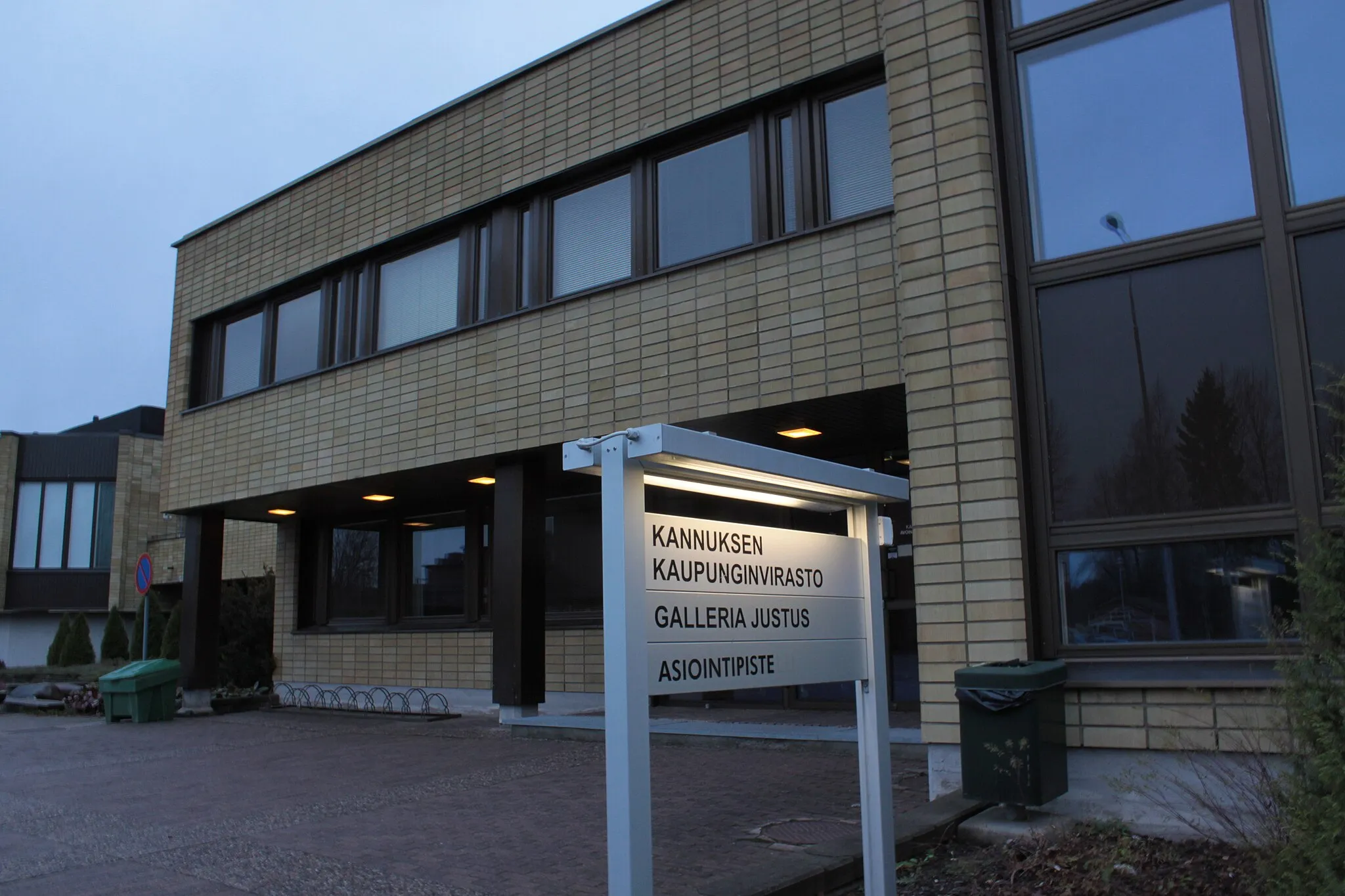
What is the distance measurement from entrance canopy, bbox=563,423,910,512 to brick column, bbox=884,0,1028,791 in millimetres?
1538

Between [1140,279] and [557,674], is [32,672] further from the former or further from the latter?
[1140,279]

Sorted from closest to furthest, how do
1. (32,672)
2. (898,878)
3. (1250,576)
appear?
(898,878) < (1250,576) < (32,672)

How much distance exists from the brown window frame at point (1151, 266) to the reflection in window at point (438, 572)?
36.2 ft

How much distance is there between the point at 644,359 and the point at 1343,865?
8602mm

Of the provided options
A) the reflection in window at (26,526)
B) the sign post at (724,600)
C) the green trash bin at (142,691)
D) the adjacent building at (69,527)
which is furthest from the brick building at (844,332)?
the reflection in window at (26,526)

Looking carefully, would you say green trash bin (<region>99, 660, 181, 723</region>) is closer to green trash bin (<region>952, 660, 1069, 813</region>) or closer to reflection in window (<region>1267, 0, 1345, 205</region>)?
green trash bin (<region>952, 660, 1069, 813</region>)

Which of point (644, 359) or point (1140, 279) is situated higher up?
point (644, 359)

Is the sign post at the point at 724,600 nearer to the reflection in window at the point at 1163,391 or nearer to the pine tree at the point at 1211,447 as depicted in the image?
the reflection in window at the point at 1163,391

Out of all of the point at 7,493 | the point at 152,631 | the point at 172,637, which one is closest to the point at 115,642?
the point at 152,631

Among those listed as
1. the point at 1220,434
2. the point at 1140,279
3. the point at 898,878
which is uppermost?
the point at 1140,279

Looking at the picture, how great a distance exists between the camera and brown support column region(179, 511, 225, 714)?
662 inches

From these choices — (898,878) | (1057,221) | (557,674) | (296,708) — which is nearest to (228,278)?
(296,708)

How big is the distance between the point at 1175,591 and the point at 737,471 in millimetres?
3273

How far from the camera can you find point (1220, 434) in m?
5.88
